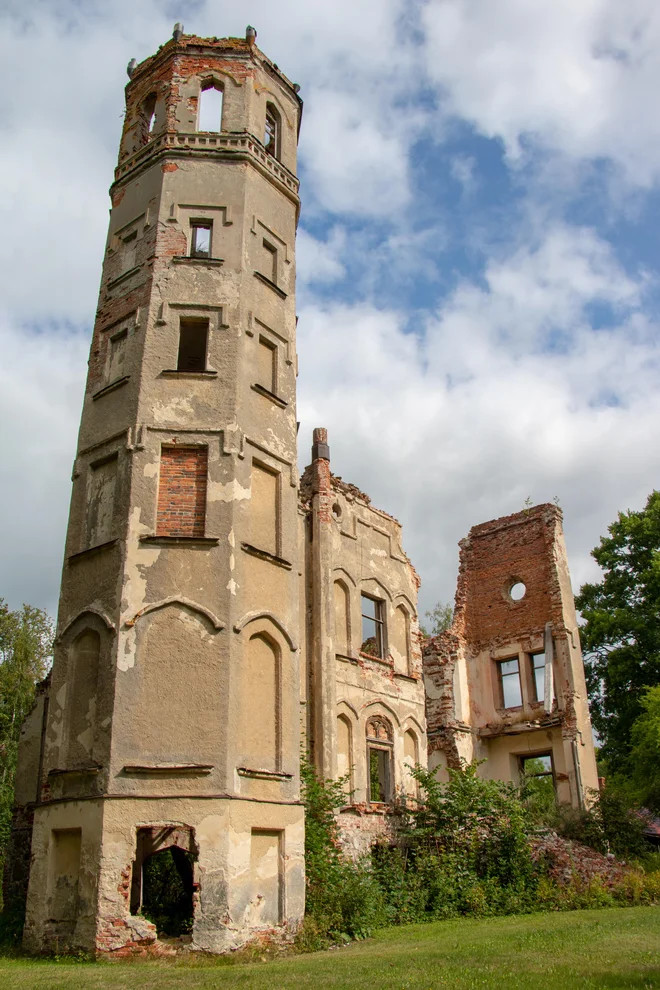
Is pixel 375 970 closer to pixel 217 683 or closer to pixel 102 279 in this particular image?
pixel 217 683

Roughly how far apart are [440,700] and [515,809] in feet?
30.8

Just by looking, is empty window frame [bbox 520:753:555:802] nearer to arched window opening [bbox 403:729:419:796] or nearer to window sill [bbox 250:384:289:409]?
arched window opening [bbox 403:729:419:796]

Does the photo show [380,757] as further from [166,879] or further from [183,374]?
[183,374]

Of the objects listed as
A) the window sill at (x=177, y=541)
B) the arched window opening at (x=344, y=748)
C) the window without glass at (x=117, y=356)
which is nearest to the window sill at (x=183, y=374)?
the window without glass at (x=117, y=356)

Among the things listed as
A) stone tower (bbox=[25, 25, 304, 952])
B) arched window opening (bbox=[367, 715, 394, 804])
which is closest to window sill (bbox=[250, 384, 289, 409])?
stone tower (bbox=[25, 25, 304, 952])

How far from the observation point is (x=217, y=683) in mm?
12984

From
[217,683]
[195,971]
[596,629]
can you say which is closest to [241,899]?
[195,971]

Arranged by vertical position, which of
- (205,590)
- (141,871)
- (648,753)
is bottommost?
(141,871)

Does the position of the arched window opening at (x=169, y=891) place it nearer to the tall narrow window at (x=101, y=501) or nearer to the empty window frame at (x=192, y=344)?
the tall narrow window at (x=101, y=501)

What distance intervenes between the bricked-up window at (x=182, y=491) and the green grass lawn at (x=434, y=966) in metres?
6.41

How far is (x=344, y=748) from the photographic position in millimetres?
19359

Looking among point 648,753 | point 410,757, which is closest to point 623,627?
point 648,753

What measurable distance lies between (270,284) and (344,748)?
10465 mm

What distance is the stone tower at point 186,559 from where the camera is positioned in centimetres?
1209
